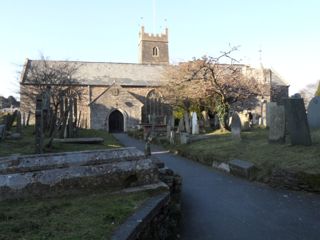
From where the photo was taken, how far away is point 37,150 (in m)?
9.27

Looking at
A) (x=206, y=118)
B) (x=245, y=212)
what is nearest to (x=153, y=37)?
(x=206, y=118)

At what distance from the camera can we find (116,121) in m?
43.4

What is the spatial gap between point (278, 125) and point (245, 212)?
5.80m

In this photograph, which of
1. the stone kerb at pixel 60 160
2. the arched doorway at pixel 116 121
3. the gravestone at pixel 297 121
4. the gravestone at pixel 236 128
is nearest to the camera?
the stone kerb at pixel 60 160

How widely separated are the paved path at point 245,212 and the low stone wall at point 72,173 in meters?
1.25

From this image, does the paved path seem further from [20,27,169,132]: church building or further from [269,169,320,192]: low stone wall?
[20,27,169,132]: church building

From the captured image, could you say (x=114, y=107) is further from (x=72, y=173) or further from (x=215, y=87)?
(x=72, y=173)

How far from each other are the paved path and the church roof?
126ft

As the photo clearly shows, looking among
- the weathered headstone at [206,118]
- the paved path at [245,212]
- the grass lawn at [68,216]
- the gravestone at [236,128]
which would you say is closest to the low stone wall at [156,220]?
the grass lawn at [68,216]

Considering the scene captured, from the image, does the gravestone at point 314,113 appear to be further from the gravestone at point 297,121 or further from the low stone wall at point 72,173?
the low stone wall at point 72,173

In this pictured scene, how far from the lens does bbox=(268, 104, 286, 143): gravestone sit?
10977 mm

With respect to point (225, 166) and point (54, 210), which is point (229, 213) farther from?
point (225, 166)

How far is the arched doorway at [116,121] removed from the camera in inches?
1695

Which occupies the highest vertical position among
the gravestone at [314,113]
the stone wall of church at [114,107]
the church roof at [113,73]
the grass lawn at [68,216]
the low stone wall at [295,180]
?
the church roof at [113,73]
